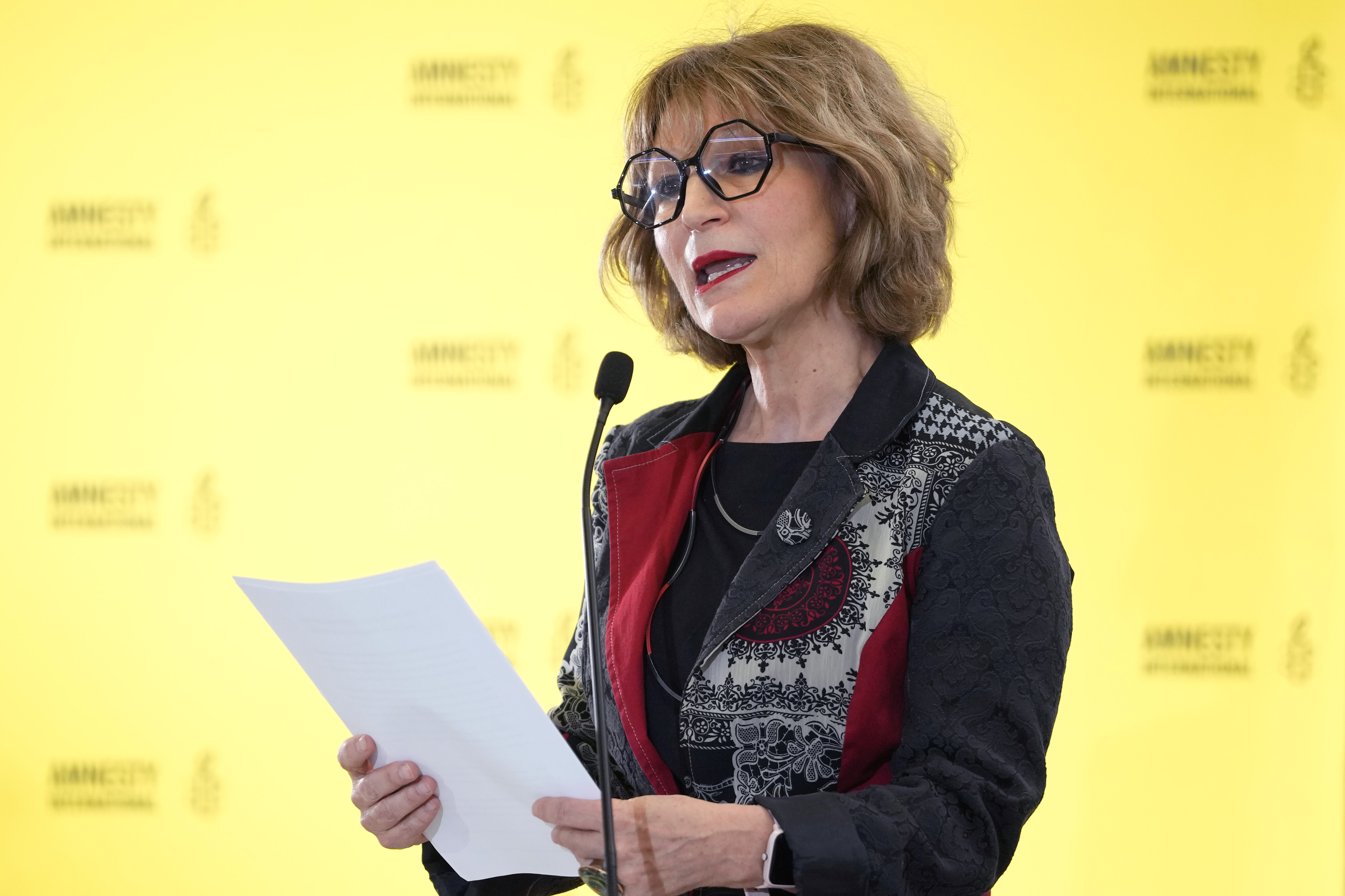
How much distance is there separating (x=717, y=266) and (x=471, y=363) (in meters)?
1.30

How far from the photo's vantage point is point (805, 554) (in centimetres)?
107

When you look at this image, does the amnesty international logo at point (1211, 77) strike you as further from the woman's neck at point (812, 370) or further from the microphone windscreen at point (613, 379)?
the microphone windscreen at point (613, 379)

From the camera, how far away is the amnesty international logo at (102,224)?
2.46 meters

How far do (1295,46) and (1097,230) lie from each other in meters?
0.56

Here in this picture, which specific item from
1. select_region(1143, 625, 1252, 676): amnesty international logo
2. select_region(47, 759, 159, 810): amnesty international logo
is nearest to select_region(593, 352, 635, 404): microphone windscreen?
select_region(1143, 625, 1252, 676): amnesty international logo

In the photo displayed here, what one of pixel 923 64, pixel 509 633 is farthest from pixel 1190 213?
pixel 509 633

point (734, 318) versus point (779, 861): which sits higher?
point (734, 318)

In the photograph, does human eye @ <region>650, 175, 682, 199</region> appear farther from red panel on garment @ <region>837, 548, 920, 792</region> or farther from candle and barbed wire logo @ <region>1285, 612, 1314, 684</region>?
candle and barbed wire logo @ <region>1285, 612, 1314, 684</region>

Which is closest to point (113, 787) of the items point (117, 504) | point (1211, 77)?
point (117, 504)

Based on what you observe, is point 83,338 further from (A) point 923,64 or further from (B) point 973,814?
(B) point 973,814

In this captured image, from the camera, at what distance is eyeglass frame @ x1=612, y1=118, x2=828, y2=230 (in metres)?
1.15

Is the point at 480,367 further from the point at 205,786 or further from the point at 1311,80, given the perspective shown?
the point at 1311,80

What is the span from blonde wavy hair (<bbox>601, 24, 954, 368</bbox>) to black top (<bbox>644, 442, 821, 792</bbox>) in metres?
0.20

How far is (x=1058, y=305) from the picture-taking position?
2332 millimetres
